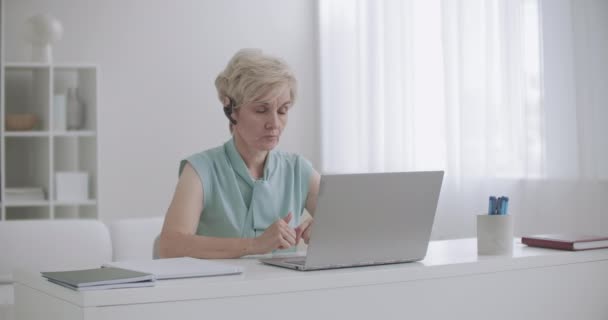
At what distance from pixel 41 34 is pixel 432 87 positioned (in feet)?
7.58

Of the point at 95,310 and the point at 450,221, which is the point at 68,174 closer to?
the point at 450,221

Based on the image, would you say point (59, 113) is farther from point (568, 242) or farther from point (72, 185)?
point (568, 242)

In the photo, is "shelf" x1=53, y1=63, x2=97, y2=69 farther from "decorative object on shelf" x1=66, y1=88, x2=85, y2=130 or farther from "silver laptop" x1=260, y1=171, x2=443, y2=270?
"silver laptop" x1=260, y1=171, x2=443, y2=270

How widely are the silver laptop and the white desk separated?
4cm

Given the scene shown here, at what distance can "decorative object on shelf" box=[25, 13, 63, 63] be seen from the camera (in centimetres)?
451

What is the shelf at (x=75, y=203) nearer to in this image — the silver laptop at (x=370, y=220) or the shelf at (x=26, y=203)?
the shelf at (x=26, y=203)

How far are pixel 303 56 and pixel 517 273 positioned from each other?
3.99 m

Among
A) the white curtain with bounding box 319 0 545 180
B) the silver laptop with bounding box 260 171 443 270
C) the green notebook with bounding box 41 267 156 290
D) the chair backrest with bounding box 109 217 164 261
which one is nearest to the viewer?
the green notebook with bounding box 41 267 156 290

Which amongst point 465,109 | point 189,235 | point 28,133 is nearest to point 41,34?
point 28,133

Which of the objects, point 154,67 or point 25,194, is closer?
point 25,194

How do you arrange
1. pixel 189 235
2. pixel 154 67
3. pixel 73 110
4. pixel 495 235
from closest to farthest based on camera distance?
pixel 495 235
pixel 189 235
pixel 73 110
pixel 154 67

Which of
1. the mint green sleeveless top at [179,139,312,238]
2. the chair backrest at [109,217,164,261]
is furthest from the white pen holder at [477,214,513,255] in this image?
the chair backrest at [109,217,164,261]

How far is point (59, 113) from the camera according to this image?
446 centimetres

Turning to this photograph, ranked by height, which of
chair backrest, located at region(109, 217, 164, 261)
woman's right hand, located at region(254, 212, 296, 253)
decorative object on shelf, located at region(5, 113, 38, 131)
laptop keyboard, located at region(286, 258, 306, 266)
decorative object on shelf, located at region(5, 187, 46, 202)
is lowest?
chair backrest, located at region(109, 217, 164, 261)
